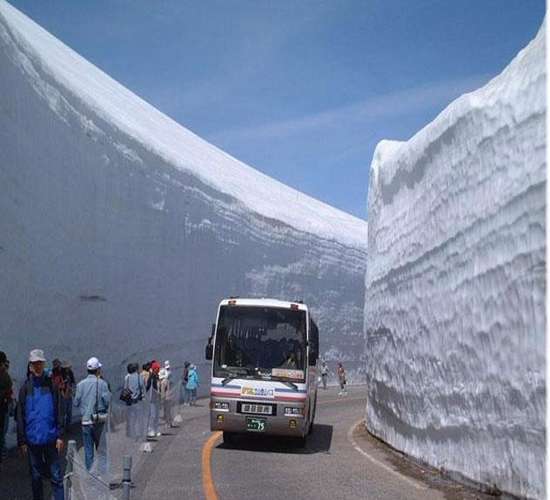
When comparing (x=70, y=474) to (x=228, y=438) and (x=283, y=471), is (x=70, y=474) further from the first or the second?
(x=228, y=438)

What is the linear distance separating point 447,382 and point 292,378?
3.51 meters

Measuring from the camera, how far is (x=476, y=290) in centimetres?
1019

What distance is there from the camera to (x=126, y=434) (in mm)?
12414

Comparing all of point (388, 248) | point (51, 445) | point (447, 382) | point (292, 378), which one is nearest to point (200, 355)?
A: point (388, 248)

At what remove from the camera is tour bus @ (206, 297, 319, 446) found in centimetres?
1377

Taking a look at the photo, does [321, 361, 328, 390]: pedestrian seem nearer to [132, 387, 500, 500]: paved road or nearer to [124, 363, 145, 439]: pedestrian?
[132, 387, 500, 500]: paved road

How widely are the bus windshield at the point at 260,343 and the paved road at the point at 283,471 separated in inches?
57.4

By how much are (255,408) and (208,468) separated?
2321 millimetres

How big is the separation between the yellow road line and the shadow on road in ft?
1.11

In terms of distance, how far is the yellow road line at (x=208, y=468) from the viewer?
30.9ft

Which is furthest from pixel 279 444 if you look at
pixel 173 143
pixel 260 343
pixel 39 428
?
pixel 173 143

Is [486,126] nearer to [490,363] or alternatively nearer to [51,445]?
[490,363]

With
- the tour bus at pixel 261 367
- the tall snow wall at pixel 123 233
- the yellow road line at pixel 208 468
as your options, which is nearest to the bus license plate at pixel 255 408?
the tour bus at pixel 261 367

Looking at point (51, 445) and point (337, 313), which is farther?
point (337, 313)
